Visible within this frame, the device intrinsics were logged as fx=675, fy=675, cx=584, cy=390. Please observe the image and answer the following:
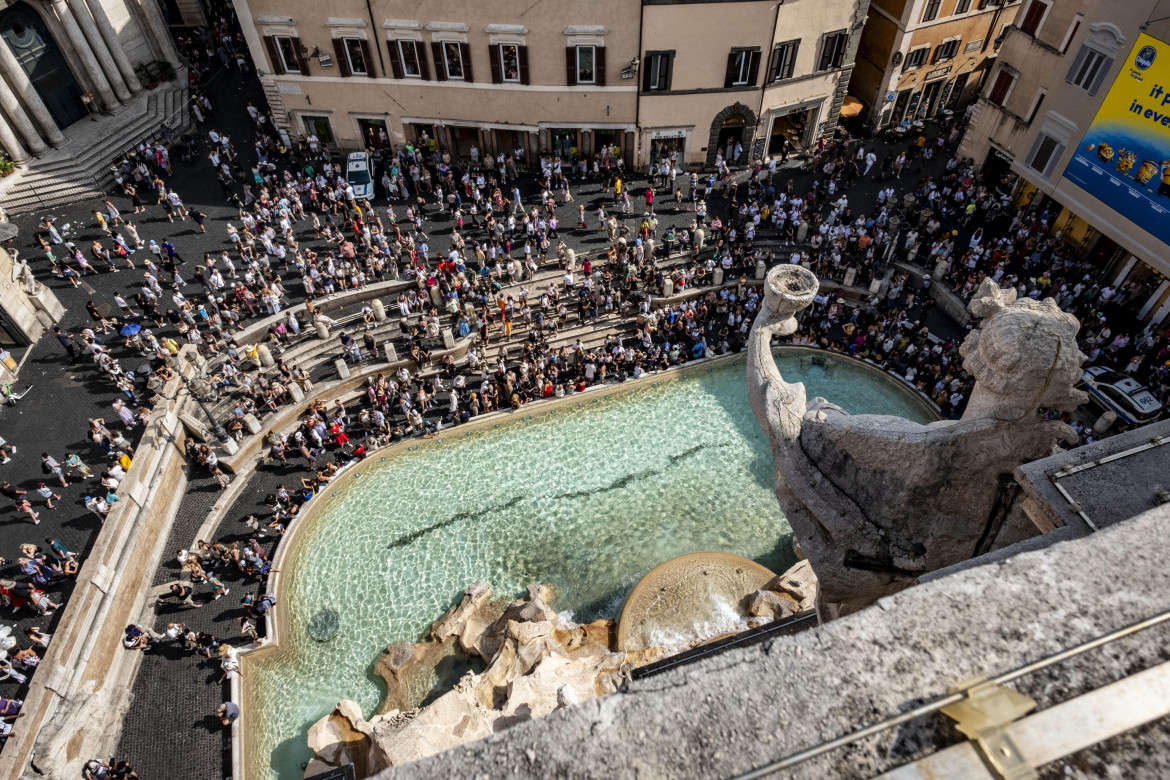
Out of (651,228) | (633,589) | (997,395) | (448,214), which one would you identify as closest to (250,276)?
(448,214)

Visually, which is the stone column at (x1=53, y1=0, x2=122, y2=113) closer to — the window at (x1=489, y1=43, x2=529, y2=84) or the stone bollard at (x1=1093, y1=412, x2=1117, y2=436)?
the window at (x1=489, y1=43, x2=529, y2=84)

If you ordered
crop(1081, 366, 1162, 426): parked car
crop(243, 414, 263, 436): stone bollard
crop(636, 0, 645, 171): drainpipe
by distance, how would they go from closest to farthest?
crop(1081, 366, 1162, 426): parked car, crop(243, 414, 263, 436): stone bollard, crop(636, 0, 645, 171): drainpipe

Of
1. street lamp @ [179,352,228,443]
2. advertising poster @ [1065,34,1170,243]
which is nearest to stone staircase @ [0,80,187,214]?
street lamp @ [179,352,228,443]

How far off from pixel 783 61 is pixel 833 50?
3012 millimetres

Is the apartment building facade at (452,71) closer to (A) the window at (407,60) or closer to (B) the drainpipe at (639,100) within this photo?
(A) the window at (407,60)

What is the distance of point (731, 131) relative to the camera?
3344cm

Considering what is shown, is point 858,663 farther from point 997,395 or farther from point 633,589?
point 633,589

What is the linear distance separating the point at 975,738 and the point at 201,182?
36660mm

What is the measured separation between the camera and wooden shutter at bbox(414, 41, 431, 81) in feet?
99.9

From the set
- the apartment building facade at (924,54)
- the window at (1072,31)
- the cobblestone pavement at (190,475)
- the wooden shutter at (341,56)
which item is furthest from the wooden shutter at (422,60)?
the window at (1072,31)

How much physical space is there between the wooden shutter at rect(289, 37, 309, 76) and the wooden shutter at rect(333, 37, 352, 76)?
1516mm

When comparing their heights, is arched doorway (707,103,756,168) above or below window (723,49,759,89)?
below

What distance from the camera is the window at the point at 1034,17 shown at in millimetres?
28008

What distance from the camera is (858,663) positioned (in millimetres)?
4875
